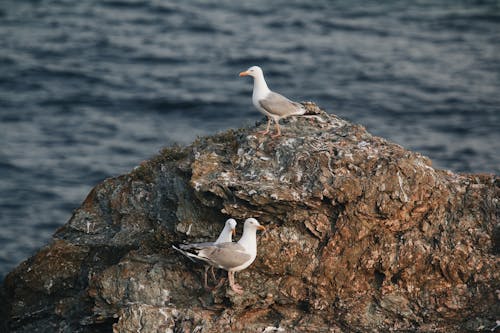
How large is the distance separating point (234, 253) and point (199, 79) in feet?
94.6

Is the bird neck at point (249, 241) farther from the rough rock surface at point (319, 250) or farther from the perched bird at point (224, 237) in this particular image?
the rough rock surface at point (319, 250)

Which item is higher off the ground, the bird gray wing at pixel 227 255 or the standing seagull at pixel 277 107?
the standing seagull at pixel 277 107

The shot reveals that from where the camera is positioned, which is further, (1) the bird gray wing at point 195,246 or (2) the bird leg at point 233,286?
(1) the bird gray wing at point 195,246

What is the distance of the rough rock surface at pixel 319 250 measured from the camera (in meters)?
13.0

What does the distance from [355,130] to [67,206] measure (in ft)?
54.6

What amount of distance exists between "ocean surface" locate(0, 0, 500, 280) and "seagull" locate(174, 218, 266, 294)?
1397 centimetres

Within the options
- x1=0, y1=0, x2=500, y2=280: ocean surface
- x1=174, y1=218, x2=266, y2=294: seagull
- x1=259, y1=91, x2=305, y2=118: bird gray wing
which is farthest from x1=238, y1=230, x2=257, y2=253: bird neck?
x1=0, y1=0, x2=500, y2=280: ocean surface

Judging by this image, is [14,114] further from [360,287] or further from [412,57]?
[360,287]

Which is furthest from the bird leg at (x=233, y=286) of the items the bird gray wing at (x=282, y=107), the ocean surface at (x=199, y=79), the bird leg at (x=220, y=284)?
the ocean surface at (x=199, y=79)

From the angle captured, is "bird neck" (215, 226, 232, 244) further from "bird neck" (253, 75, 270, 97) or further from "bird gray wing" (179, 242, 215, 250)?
"bird neck" (253, 75, 270, 97)

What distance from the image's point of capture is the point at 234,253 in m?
12.6

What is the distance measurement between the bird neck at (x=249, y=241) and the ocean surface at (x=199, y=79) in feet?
46.8

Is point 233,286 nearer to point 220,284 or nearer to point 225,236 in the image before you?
point 220,284

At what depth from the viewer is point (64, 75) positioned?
1610 inches
